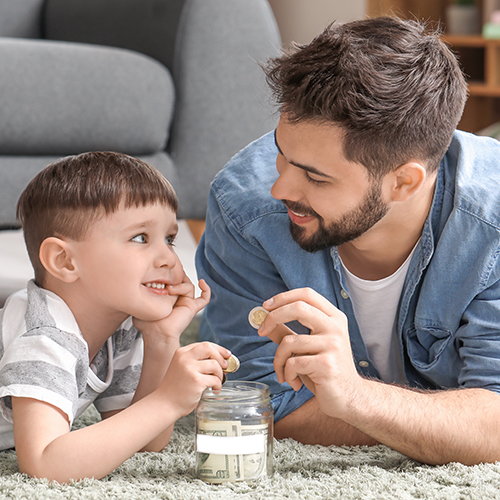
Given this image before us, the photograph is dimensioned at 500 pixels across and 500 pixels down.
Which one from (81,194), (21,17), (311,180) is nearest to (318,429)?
(311,180)

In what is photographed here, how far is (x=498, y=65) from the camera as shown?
109 inches

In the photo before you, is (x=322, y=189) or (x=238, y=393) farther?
(x=322, y=189)

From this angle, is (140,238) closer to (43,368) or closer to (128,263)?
(128,263)

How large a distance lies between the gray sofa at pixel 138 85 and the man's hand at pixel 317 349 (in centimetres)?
109

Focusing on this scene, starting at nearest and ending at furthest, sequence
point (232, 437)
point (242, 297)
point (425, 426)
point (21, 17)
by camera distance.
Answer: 1. point (232, 437)
2. point (425, 426)
3. point (242, 297)
4. point (21, 17)

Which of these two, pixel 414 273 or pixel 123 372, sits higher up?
pixel 414 273

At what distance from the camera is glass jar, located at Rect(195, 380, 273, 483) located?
0.81 metres

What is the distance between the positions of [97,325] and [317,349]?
A: 0.34m

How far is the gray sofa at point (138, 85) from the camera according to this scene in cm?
175

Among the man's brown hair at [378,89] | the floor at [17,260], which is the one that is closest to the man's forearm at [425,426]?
the man's brown hair at [378,89]

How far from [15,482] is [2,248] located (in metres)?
0.99

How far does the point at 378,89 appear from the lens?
3.29 ft

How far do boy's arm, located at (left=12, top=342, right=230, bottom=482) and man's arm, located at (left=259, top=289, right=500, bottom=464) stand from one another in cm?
10

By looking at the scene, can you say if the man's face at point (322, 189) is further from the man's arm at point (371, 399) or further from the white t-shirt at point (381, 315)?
the man's arm at point (371, 399)
